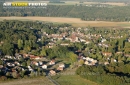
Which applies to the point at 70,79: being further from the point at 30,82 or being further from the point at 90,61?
the point at 90,61

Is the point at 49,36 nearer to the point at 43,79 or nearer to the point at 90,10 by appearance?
the point at 43,79

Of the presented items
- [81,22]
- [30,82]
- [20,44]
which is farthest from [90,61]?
[81,22]

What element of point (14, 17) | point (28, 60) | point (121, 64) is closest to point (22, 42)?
point (28, 60)

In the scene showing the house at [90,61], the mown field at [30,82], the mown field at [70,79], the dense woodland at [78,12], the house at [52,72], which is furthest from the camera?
the dense woodland at [78,12]

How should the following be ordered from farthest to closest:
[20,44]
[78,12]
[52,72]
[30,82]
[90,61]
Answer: [78,12] → [20,44] → [90,61] → [52,72] → [30,82]

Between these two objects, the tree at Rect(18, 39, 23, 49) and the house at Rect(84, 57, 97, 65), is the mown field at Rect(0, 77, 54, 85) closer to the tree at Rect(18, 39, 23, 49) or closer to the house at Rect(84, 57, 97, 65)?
the house at Rect(84, 57, 97, 65)

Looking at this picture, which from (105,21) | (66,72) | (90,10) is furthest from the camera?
(90,10)

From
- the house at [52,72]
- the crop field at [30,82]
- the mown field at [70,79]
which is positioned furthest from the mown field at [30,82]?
the house at [52,72]

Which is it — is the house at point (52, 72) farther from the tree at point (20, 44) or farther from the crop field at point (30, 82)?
the tree at point (20, 44)
